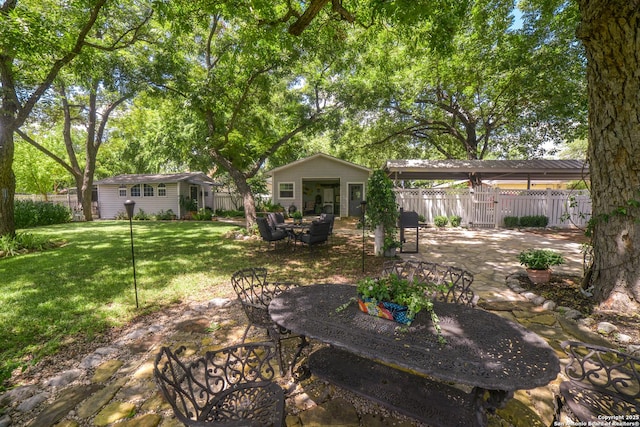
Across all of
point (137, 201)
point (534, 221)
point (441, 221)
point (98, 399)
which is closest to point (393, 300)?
point (98, 399)

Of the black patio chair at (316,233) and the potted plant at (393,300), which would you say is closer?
the potted plant at (393,300)

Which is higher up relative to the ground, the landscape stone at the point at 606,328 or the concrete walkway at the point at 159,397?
the landscape stone at the point at 606,328

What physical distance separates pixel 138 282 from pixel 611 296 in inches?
284

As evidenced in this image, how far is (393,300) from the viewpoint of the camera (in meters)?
2.11

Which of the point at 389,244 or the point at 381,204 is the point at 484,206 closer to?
the point at 389,244

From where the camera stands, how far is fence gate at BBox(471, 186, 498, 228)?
11742mm

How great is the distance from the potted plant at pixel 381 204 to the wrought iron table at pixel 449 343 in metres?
4.18

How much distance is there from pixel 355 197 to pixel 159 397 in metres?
15.1

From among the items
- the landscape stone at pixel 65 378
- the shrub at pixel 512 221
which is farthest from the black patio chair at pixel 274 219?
the shrub at pixel 512 221

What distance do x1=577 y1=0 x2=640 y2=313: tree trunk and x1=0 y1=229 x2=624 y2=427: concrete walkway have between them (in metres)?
0.79

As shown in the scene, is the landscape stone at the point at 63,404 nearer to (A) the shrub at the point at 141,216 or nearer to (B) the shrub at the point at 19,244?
(B) the shrub at the point at 19,244

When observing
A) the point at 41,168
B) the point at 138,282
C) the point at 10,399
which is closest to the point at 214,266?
the point at 138,282

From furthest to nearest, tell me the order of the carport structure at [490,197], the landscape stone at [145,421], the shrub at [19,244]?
the carport structure at [490,197]
the shrub at [19,244]
the landscape stone at [145,421]

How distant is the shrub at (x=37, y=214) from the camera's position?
1261 centimetres
